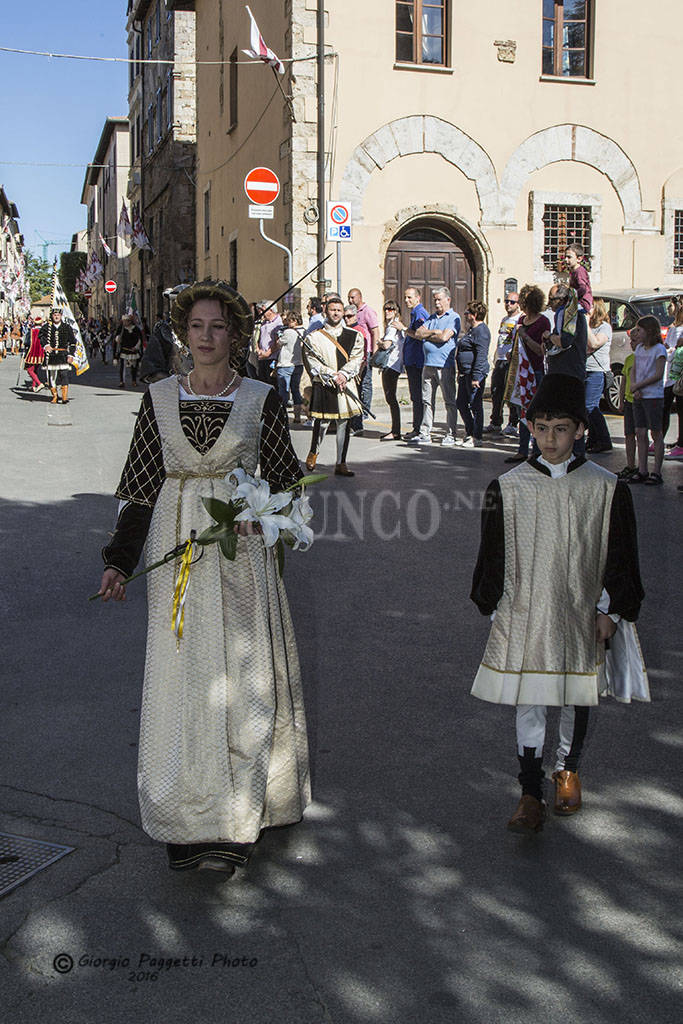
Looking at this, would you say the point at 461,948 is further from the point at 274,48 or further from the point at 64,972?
the point at 274,48

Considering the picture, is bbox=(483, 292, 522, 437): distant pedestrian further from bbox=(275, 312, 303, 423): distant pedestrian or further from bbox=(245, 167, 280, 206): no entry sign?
bbox=(245, 167, 280, 206): no entry sign

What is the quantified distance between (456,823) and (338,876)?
55 centimetres

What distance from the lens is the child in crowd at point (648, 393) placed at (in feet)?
36.4

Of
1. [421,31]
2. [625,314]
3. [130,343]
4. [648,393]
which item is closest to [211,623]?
[648,393]

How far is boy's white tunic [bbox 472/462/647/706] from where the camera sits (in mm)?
3650

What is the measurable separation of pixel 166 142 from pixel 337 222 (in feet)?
70.2

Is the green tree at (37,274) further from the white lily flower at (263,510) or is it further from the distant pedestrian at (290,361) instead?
the white lily flower at (263,510)

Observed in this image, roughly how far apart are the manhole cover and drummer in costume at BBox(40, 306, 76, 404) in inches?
720

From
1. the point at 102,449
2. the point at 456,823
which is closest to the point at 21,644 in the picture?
the point at 456,823

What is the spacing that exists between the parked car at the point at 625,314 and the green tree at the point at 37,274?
346 feet

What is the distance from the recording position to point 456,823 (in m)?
3.83

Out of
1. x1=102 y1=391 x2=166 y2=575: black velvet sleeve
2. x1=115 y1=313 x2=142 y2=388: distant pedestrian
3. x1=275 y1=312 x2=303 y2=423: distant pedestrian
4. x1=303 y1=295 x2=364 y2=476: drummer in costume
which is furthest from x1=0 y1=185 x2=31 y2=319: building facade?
x1=102 y1=391 x2=166 y2=575: black velvet sleeve

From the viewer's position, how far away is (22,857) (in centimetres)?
355

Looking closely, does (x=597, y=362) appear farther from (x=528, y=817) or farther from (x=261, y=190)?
(x=261, y=190)
